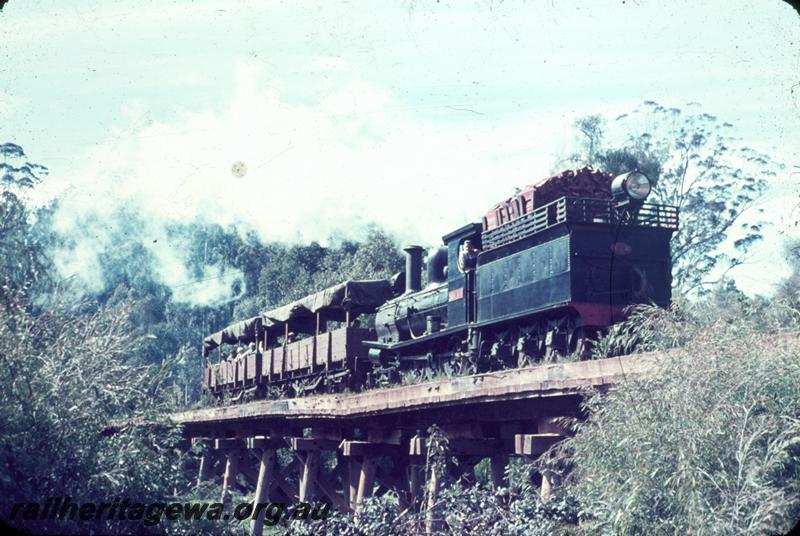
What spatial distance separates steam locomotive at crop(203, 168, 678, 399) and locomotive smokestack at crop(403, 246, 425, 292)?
0.03 metres

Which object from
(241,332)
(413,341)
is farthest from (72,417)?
(241,332)

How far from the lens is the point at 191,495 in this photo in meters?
A: 12.7

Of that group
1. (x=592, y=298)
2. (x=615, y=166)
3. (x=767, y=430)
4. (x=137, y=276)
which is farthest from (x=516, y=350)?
(x=137, y=276)

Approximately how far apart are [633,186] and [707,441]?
6.71m

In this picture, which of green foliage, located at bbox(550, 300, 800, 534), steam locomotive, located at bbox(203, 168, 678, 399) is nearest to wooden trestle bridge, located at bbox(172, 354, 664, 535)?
green foliage, located at bbox(550, 300, 800, 534)

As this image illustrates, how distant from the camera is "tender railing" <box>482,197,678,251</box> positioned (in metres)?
13.8

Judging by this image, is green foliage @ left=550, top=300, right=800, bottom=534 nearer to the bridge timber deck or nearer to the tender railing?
the bridge timber deck

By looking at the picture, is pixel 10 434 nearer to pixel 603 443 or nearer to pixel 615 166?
pixel 603 443

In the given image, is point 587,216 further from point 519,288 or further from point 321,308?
point 321,308

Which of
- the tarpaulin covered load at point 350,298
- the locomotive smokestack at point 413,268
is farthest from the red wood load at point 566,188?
the tarpaulin covered load at point 350,298

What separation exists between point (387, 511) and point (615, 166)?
23.7m

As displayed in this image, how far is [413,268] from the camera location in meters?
20.2

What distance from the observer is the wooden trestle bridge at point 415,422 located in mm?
9625

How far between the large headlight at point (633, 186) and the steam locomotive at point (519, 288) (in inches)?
0.6
